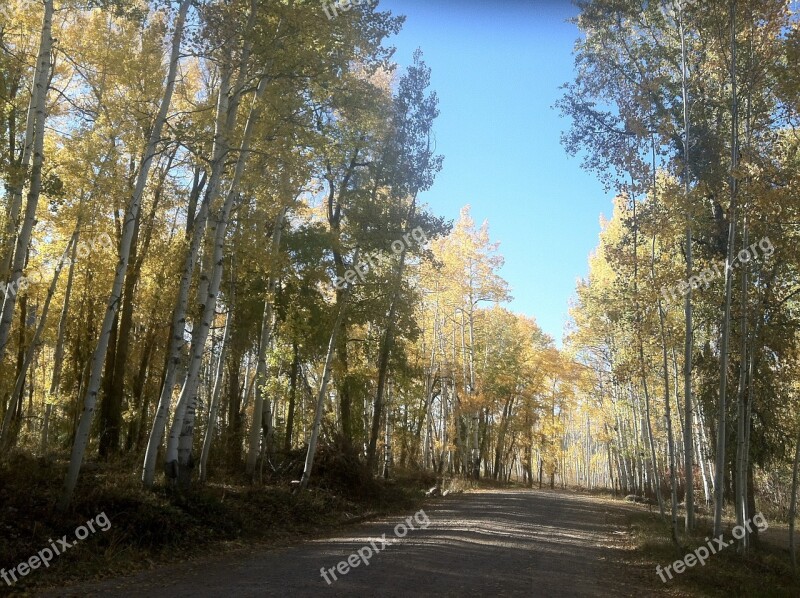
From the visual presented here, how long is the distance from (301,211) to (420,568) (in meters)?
11.2

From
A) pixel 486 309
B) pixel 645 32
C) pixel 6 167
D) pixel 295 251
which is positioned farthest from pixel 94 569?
pixel 486 309

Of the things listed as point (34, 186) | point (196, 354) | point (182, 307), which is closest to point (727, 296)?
point (196, 354)

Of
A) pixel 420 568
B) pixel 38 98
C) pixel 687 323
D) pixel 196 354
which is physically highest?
pixel 38 98

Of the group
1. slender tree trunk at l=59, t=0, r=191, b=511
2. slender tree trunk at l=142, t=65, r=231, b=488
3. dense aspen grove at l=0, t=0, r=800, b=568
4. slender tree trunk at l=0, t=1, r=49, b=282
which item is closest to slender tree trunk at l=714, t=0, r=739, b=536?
dense aspen grove at l=0, t=0, r=800, b=568

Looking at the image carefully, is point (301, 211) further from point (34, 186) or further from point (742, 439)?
point (742, 439)

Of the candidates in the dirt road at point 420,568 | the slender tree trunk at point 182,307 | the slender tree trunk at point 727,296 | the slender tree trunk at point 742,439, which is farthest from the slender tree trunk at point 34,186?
the slender tree trunk at point 742,439

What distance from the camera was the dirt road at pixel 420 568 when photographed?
6723mm

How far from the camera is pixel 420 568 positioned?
8055mm

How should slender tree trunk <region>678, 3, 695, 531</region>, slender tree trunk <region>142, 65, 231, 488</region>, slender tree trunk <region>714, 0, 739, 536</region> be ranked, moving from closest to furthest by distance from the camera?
slender tree trunk <region>142, 65, 231, 488</region> < slender tree trunk <region>714, 0, 739, 536</region> < slender tree trunk <region>678, 3, 695, 531</region>

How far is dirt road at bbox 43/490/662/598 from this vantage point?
672 cm

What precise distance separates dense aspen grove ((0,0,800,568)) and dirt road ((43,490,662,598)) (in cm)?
244

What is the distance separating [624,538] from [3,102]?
16450mm

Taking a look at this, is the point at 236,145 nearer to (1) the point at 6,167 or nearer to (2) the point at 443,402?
(1) the point at 6,167

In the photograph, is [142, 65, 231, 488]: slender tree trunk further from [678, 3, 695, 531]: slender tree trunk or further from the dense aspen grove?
[678, 3, 695, 531]: slender tree trunk
